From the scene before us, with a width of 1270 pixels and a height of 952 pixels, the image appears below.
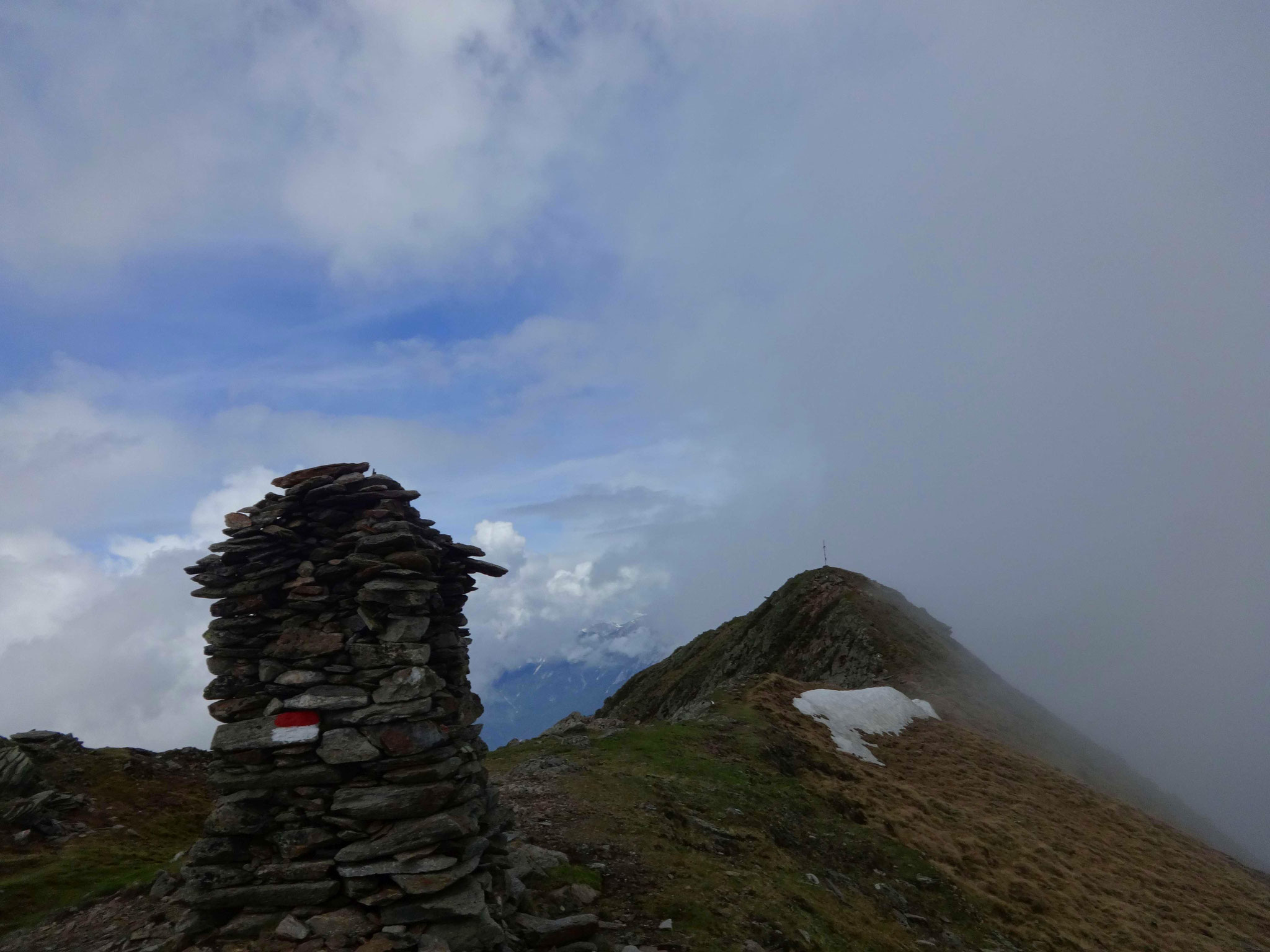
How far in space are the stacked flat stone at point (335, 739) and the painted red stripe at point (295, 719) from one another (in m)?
0.02

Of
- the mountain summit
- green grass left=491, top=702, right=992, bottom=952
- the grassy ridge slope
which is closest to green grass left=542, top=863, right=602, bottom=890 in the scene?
the grassy ridge slope

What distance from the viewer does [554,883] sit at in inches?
568

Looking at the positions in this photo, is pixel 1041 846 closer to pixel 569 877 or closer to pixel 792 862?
pixel 792 862

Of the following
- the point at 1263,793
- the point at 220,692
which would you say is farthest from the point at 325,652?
the point at 1263,793

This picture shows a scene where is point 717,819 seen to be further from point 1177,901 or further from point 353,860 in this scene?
point 1177,901

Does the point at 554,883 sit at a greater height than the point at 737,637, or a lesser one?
lesser

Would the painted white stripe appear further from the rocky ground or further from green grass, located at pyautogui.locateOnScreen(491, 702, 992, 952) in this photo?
green grass, located at pyautogui.locateOnScreen(491, 702, 992, 952)

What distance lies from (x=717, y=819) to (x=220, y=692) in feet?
47.5

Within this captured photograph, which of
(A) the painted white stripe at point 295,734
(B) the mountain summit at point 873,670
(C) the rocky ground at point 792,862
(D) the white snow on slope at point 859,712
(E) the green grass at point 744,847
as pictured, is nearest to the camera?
(A) the painted white stripe at point 295,734

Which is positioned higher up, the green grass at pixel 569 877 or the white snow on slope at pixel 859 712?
the white snow on slope at pixel 859 712

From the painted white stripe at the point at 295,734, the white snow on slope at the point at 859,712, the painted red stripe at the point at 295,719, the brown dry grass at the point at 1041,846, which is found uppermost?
the painted red stripe at the point at 295,719

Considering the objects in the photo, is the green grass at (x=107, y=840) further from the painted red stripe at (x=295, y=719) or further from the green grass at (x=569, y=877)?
the green grass at (x=569, y=877)

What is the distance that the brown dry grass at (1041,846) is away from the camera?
71.2 feet

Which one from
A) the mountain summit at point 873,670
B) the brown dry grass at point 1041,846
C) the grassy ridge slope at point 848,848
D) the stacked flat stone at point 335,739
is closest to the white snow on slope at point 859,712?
the brown dry grass at point 1041,846
